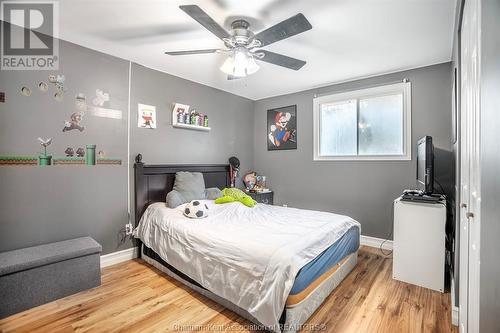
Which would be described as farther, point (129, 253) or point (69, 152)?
point (129, 253)

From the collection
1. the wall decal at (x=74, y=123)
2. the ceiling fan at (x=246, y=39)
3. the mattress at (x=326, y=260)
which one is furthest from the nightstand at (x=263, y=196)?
the wall decal at (x=74, y=123)

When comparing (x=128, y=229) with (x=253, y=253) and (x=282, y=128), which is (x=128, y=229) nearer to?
(x=253, y=253)

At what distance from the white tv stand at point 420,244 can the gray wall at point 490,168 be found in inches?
63.7

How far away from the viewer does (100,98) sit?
2.73 m

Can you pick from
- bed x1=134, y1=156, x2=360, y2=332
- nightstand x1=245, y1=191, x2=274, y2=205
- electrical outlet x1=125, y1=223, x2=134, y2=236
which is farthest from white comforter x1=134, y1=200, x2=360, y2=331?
nightstand x1=245, y1=191, x2=274, y2=205

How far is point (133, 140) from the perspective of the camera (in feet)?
9.89

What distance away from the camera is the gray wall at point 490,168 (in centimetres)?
75

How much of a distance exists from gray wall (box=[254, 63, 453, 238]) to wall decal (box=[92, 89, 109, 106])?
273 cm

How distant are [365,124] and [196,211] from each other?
2.80 metres

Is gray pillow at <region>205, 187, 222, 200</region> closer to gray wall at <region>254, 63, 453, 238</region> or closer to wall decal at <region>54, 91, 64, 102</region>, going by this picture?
gray wall at <region>254, 63, 453, 238</region>

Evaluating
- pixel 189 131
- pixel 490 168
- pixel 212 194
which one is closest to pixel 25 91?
pixel 189 131

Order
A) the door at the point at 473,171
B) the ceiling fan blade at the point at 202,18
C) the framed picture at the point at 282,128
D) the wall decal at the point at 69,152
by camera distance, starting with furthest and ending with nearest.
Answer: the framed picture at the point at 282,128
the wall decal at the point at 69,152
the ceiling fan blade at the point at 202,18
the door at the point at 473,171

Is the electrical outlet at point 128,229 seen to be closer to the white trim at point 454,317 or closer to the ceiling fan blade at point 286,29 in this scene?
the ceiling fan blade at point 286,29

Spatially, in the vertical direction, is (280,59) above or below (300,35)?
below
